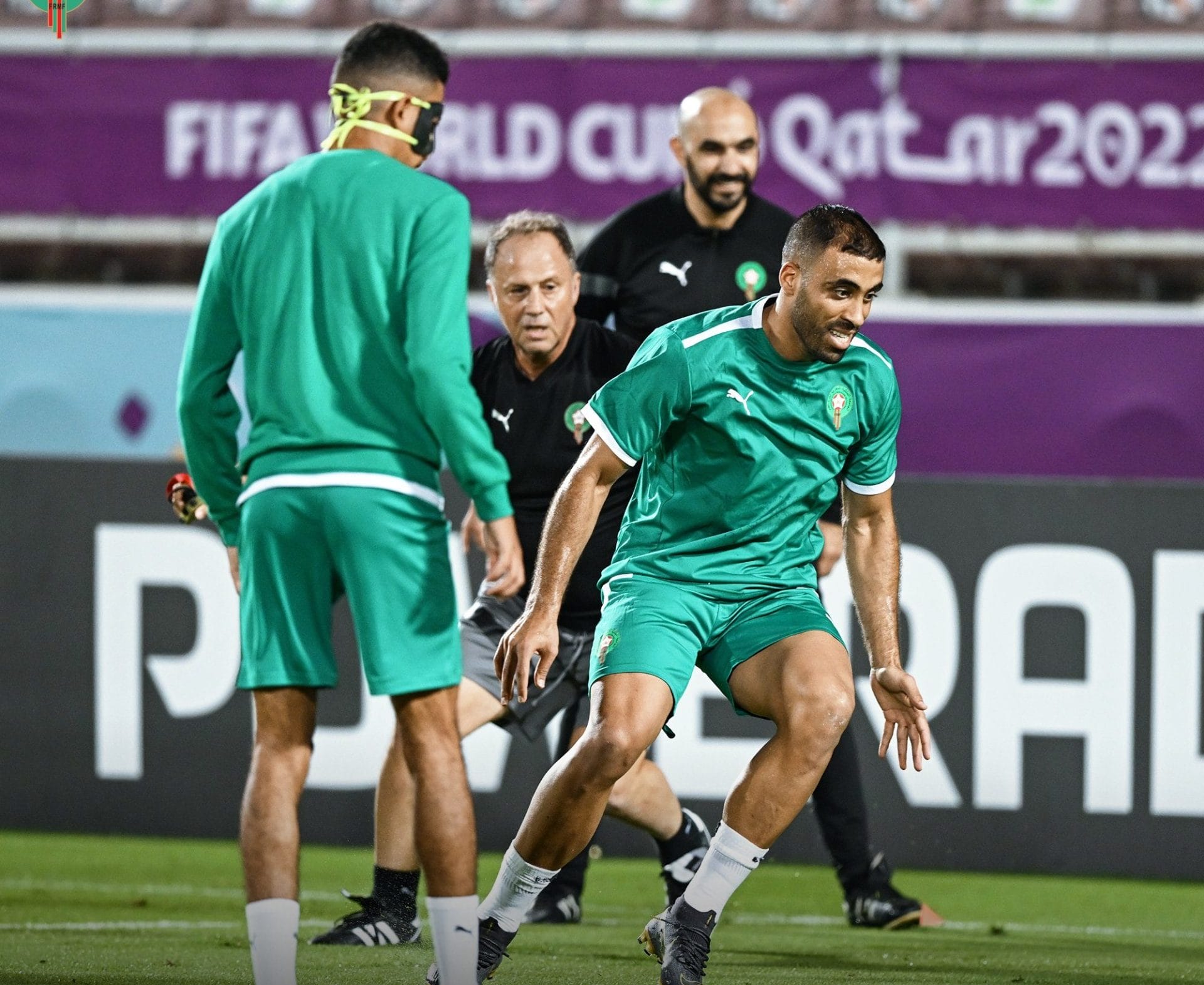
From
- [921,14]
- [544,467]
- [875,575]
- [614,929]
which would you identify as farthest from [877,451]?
[921,14]

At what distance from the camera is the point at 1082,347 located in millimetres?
10000

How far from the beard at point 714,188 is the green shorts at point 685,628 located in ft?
5.22

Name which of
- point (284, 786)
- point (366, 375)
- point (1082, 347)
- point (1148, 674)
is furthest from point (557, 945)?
point (1082, 347)

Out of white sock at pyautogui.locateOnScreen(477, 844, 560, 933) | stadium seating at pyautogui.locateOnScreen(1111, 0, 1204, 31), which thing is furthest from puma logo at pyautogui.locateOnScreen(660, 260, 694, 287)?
stadium seating at pyautogui.locateOnScreen(1111, 0, 1204, 31)

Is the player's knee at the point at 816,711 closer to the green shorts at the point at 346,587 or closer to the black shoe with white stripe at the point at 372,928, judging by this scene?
the green shorts at the point at 346,587

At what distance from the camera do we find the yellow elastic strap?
370 centimetres

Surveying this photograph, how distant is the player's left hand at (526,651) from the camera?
12.4ft

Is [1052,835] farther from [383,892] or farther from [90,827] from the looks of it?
[90,827]

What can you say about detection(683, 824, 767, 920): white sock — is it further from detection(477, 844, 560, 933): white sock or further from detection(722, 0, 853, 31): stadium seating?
detection(722, 0, 853, 31): stadium seating

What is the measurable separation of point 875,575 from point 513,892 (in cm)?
110

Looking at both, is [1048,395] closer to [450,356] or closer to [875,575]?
[875,575]

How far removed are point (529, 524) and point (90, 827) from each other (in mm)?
2784

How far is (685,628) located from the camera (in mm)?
4141

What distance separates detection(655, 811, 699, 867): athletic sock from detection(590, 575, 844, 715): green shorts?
39.5 inches
